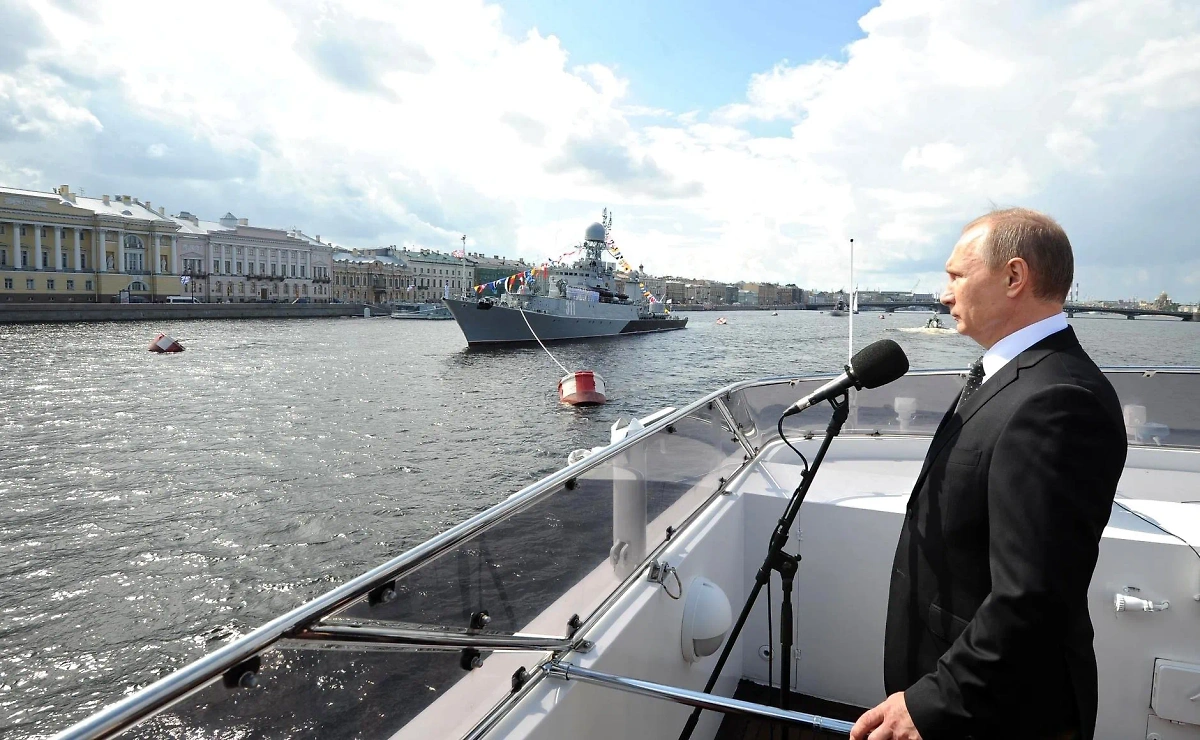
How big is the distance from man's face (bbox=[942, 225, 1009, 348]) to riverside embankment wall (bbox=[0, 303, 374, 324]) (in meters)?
70.2

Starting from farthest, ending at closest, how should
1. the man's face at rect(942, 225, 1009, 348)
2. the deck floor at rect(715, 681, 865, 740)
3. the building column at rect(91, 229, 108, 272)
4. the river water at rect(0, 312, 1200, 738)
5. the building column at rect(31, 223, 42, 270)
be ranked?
the building column at rect(91, 229, 108, 272)
the building column at rect(31, 223, 42, 270)
the river water at rect(0, 312, 1200, 738)
the deck floor at rect(715, 681, 865, 740)
the man's face at rect(942, 225, 1009, 348)

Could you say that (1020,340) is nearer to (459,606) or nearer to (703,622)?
(459,606)

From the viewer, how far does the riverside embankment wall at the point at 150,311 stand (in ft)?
180

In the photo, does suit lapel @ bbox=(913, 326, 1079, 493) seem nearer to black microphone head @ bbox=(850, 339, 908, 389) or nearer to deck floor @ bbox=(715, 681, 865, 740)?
black microphone head @ bbox=(850, 339, 908, 389)

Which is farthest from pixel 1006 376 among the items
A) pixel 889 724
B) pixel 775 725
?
pixel 775 725

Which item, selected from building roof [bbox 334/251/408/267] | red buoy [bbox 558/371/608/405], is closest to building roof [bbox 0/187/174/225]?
building roof [bbox 334/251/408/267]

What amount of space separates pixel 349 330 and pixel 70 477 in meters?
50.3

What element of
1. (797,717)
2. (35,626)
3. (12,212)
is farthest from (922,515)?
(12,212)

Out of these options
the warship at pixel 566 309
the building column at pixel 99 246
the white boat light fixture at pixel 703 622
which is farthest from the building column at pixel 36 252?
the white boat light fixture at pixel 703 622

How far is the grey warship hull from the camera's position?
4606 centimetres

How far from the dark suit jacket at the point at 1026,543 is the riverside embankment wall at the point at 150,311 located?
7026 cm

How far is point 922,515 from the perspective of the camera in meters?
1.43

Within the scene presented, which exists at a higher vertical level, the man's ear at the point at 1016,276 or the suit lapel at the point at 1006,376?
the man's ear at the point at 1016,276

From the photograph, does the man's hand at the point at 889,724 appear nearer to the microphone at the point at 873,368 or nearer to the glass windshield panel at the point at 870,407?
the microphone at the point at 873,368
